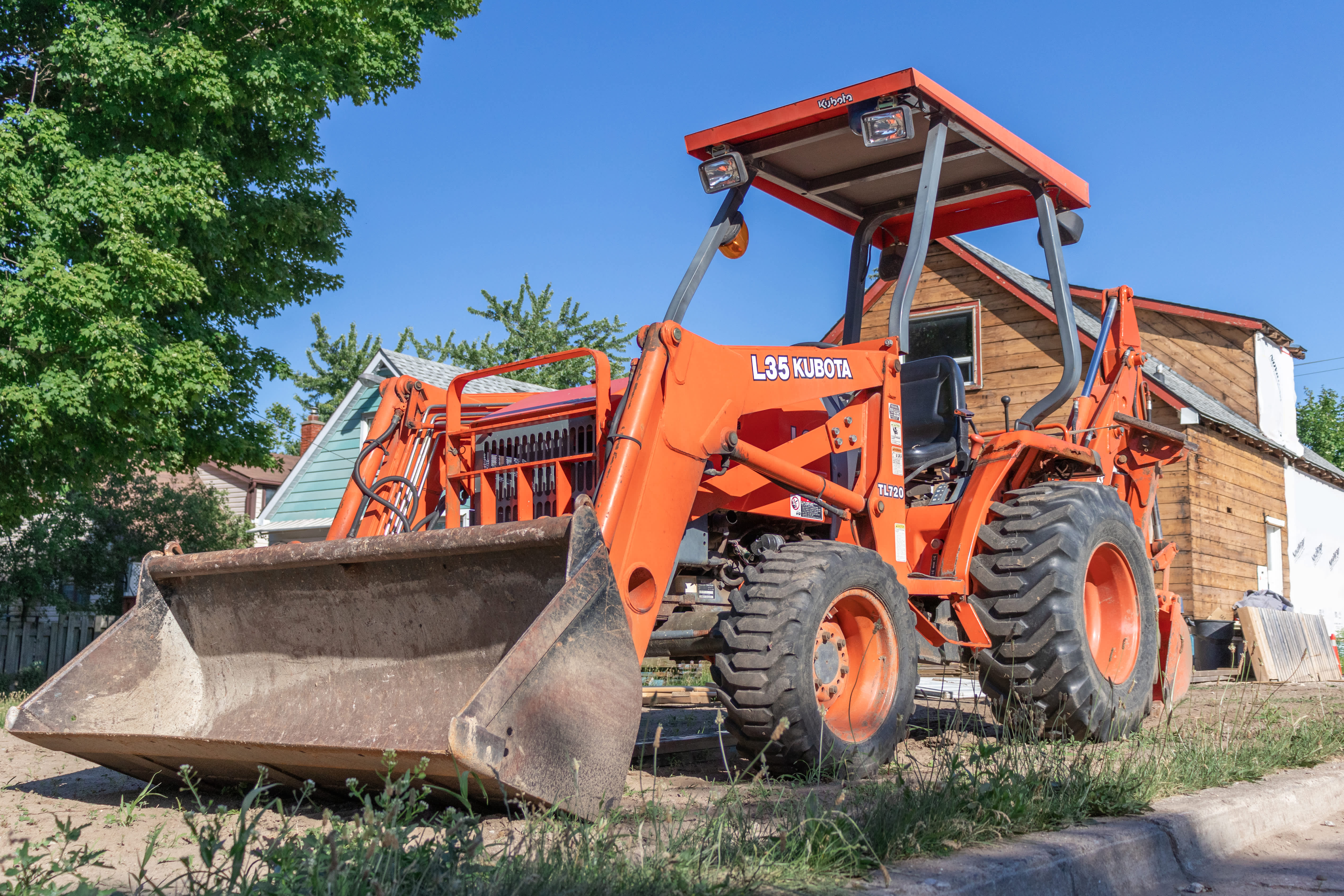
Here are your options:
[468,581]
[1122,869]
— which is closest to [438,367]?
[468,581]

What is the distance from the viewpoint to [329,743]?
3863mm

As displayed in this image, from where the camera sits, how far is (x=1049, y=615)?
557 centimetres

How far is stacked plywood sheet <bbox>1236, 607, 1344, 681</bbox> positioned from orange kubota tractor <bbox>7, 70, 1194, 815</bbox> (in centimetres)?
732

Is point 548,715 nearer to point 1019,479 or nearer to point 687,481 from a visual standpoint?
point 687,481

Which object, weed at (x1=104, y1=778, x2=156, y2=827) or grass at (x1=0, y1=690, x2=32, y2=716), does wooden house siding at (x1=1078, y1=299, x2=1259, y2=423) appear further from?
weed at (x1=104, y1=778, x2=156, y2=827)

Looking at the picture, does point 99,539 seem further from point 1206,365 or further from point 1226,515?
point 1206,365

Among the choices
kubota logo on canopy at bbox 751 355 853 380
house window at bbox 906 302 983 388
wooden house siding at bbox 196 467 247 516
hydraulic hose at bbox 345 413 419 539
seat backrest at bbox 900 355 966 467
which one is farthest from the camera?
wooden house siding at bbox 196 467 247 516

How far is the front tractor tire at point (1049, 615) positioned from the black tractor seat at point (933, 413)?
416 millimetres

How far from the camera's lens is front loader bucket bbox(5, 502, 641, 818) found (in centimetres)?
353

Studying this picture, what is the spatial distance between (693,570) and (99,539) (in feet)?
51.2

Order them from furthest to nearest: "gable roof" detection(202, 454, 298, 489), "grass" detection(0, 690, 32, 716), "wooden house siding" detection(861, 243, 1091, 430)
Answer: "gable roof" detection(202, 454, 298, 489)
"wooden house siding" detection(861, 243, 1091, 430)
"grass" detection(0, 690, 32, 716)

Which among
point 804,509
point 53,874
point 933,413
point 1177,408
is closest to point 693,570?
point 804,509

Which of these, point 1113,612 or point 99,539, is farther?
point 99,539

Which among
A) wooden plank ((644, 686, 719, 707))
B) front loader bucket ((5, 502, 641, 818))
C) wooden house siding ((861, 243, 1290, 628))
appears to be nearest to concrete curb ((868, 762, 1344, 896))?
front loader bucket ((5, 502, 641, 818))
